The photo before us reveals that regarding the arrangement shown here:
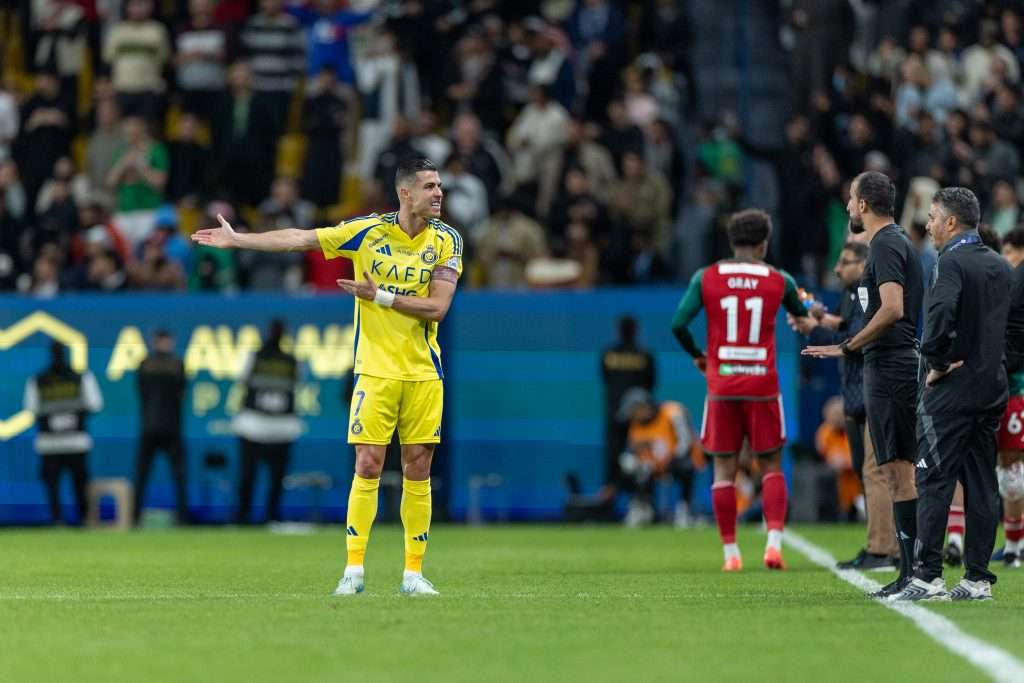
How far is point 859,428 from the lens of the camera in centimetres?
1436

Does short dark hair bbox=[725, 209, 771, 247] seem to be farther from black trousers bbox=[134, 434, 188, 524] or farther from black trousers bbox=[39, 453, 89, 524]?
black trousers bbox=[39, 453, 89, 524]

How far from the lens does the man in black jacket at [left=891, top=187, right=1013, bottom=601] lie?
1059cm

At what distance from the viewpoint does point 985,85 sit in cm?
2516

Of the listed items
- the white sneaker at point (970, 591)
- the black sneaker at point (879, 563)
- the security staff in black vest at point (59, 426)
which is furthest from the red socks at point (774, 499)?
the security staff in black vest at point (59, 426)

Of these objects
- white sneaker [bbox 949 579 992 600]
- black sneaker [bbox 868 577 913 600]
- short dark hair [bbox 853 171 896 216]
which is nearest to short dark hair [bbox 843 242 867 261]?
short dark hair [bbox 853 171 896 216]

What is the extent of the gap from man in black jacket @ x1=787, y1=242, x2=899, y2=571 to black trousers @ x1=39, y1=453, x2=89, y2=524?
36.6ft

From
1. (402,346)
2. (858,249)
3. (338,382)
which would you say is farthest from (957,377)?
(338,382)

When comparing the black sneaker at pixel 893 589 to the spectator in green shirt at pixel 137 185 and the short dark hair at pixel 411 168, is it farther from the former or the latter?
the spectator in green shirt at pixel 137 185

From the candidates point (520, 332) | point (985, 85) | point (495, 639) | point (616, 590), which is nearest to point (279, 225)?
point (520, 332)

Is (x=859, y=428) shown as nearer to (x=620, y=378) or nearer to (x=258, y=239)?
(x=258, y=239)

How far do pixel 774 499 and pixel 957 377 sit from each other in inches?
154

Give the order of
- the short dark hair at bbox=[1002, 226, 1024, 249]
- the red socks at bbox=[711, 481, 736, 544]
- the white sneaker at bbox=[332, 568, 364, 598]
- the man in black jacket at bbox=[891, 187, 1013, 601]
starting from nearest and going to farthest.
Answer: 1. the man in black jacket at bbox=[891, 187, 1013, 601]
2. the white sneaker at bbox=[332, 568, 364, 598]
3. the short dark hair at bbox=[1002, 226, 1024, 249]
4. the red socks at bbox=[711, 481, 736, 544]

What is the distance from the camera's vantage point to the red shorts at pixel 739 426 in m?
14.4

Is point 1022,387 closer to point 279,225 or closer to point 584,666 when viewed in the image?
point 584,666
